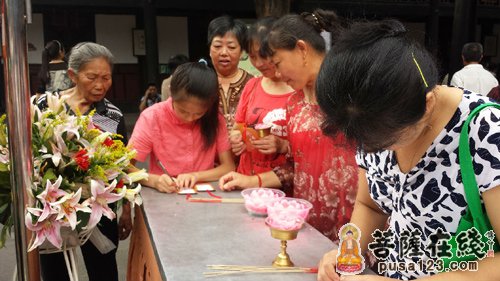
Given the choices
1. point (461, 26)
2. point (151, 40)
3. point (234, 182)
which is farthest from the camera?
point (151, 40)

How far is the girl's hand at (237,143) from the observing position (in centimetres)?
238

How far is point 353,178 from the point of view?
1782 millimetres

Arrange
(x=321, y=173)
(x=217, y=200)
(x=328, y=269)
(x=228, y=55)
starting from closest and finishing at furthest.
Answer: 1. (x=328, y=269)
2. (x=321, y=173)
3. (x=217, y=200)
4. (x=228, y=55)

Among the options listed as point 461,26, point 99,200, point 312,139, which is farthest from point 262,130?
point 461,26

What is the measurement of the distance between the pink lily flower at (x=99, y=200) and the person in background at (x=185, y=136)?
63 centimetres

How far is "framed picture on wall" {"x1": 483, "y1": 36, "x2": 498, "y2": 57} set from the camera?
41.9 ft

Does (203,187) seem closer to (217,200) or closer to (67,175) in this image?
(217,200)

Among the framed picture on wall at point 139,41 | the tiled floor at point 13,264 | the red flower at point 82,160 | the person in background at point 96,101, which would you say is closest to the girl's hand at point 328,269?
the red flower at point 82,160

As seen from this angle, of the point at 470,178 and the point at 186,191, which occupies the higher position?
the point at 470,178

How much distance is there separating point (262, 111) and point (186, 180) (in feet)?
1.72

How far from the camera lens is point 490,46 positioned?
12852 mm

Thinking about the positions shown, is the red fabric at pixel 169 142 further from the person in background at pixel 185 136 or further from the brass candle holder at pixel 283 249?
the brass candle holder at pixel 283 249

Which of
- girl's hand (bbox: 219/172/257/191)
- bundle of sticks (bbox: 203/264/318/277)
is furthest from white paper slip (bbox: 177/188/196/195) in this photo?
bundle of sticks (bbox: 203/264/318/277)

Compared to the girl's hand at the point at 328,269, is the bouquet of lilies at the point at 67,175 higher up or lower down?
higher up
